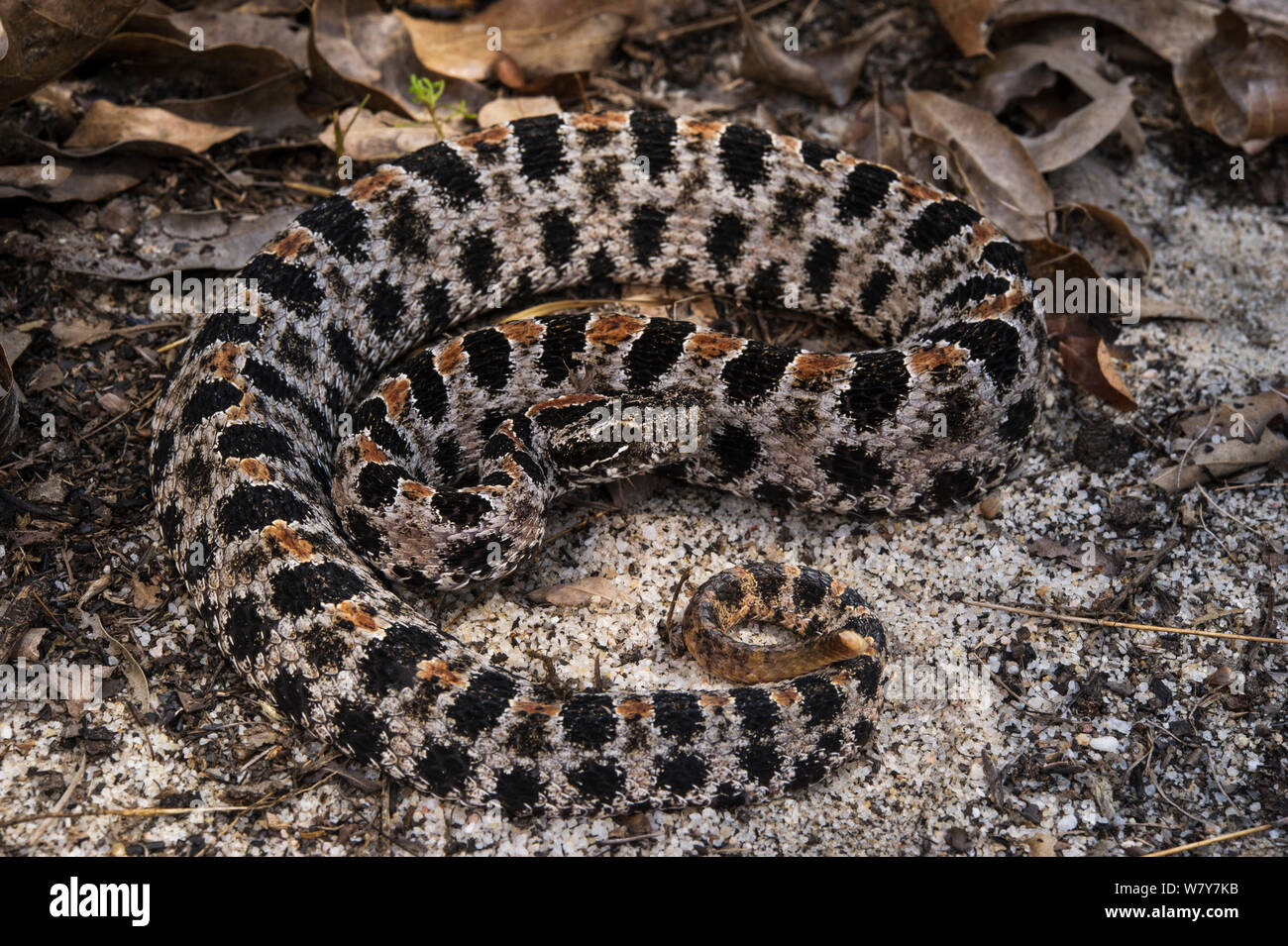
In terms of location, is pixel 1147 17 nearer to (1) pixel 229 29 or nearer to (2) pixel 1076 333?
(2) pixel 1076 333

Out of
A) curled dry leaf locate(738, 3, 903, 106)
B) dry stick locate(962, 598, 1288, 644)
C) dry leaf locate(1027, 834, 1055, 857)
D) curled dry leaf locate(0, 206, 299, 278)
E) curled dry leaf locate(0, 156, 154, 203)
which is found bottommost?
dry leaf locate(1027, 834, 1055, 857)

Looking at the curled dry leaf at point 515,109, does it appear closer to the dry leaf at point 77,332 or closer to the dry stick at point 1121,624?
the dry leaf at point 77,332

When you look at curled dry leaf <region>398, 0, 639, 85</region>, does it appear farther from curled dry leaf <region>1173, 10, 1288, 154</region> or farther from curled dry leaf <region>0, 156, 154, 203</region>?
curled dry leaf <region>1173, 10, 1288, 154</region>

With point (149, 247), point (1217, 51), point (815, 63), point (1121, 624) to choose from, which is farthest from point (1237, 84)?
point (149, 247)

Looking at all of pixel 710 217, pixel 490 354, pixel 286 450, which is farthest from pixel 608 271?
pixel 286 450

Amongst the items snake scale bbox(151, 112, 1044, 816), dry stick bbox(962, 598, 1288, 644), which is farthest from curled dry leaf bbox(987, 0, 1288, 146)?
dry stick bbox(962, 598, 1288, 644)

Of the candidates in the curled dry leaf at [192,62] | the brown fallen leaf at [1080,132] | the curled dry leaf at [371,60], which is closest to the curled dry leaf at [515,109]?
the curled dry leaf at [371,60]
